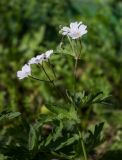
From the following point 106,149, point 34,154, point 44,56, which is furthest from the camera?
point 106,149

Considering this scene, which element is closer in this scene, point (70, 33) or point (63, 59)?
point (70, 33)

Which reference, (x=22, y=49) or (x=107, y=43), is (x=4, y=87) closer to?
(x=22, y=49)

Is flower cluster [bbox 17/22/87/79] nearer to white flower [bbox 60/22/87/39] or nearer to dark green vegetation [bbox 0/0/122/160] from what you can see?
white flower [bbox 60/22/87/39]

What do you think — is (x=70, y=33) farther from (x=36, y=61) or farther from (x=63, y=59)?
(x=63, y=59)

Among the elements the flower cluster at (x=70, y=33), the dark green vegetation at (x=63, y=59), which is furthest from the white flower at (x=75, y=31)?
the dark green vegetation at (x=63, y=59)

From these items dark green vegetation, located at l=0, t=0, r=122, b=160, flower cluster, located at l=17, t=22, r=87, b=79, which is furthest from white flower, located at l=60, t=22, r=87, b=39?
dark green vegetation, located at l=0, t=0, r=122, b=160

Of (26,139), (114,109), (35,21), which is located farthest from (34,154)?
(35,21)

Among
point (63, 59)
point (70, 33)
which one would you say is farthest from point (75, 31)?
point (63, 59)

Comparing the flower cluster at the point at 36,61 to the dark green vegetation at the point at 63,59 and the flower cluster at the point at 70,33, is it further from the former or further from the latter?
the dark green vegetation at the point at 63,59
